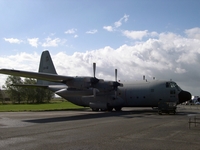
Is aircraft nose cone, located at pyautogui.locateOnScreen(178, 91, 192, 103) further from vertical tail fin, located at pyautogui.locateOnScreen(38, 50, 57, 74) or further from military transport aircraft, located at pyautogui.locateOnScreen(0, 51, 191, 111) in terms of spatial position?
vertical tail fin, located at pyautogui.locateOnScreen(38, 50, 57, 74)

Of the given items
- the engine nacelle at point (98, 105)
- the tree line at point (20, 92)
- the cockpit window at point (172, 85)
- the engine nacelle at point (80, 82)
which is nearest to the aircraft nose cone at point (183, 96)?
the cockpit window at point (172, 85)

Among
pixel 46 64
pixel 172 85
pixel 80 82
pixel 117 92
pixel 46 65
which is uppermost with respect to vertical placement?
pixel 46 64

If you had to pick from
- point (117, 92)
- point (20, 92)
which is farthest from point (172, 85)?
point (20, 92)

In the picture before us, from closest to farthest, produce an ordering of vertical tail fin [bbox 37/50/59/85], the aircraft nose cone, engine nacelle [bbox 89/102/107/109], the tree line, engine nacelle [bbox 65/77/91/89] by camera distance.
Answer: engine nacelle [bbox 65/77/91/89], the aircraft nose cone, engine nacelle [bbox 89/102/107/109], vertical tail fin [bbox 37/50/59/85], the tree line

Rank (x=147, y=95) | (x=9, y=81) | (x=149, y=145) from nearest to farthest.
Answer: (x=149, y=145)
(x=147, y=95)
(x=9, y=81)

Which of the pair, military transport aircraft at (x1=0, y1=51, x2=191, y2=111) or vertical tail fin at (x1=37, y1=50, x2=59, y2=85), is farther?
vertical tail fin at (x1=37, y1=50, x2=59, y2=85)

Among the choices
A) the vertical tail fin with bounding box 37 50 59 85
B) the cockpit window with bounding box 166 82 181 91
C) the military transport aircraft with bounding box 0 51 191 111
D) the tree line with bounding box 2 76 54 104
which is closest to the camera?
the military transport aircraft with bounding box 0 51 191 111

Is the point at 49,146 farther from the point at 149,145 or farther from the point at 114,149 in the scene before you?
the point at 149,145

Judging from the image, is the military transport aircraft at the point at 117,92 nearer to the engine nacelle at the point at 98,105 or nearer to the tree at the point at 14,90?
the engine nacelle at the point at 98,105

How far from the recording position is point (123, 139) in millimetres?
10047

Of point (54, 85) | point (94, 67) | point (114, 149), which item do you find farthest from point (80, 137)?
point (54, 85)

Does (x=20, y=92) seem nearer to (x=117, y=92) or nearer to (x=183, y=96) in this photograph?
(x=117, y=92)

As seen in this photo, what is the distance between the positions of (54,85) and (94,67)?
350 inches

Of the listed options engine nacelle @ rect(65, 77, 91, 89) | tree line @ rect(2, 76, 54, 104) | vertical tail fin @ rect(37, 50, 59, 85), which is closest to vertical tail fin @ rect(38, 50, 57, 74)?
vertical tail fin @ rect(37, 50, 59, 85)
